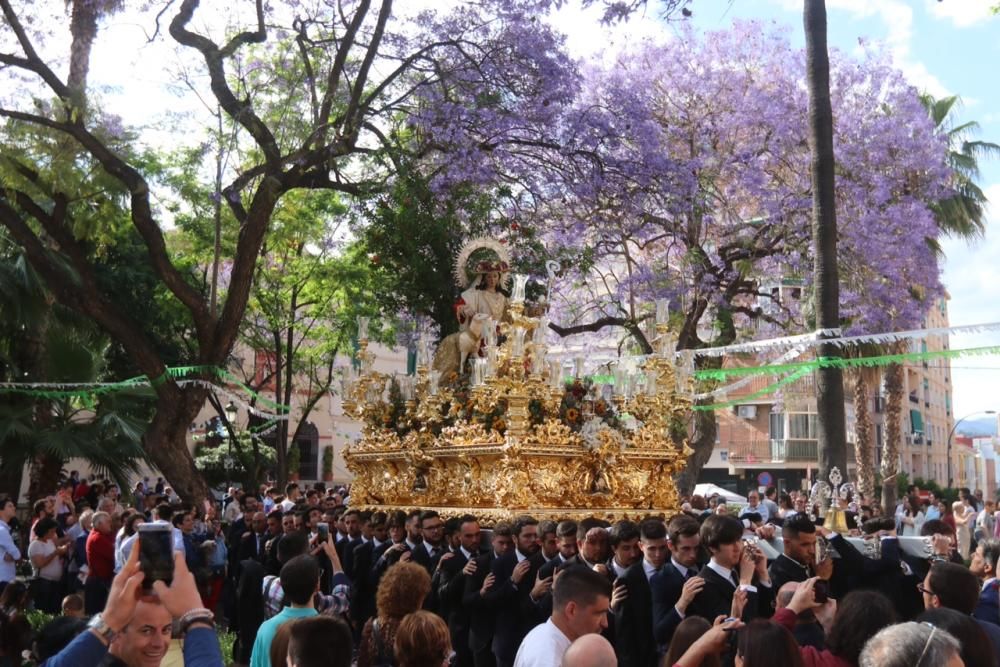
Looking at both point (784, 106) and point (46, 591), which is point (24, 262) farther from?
point (784, 106)

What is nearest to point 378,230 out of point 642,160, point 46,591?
point 642,160

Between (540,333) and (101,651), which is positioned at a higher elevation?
(540,333)

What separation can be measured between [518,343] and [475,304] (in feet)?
6.96

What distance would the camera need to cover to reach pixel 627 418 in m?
13.5

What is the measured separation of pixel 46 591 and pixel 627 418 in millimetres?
7746

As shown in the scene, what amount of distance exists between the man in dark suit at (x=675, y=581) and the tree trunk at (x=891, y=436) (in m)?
21.2

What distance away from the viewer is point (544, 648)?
4.89 meters

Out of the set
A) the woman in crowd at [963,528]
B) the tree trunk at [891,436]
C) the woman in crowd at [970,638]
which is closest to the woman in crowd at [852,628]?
the woman in crowd at [970,638]

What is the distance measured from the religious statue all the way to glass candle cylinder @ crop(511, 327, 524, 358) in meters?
1.79

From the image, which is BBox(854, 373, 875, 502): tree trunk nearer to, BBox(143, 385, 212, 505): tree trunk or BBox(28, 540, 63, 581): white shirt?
BBox(143, 385, 212, 505): tree trunk

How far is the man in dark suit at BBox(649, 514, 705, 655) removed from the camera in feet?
21.2

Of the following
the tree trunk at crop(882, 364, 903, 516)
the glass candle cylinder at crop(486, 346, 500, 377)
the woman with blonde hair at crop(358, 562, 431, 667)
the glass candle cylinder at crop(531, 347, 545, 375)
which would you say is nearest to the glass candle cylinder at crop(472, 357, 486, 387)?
the glass candle cylinder at crop(486, 346, 500, 377)

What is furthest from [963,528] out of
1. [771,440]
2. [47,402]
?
A: [771,440]

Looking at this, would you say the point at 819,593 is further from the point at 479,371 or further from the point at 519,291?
the point at 479,371
